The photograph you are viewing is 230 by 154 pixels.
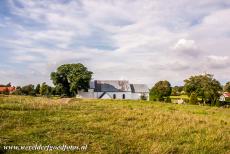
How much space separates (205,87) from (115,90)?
130 ft

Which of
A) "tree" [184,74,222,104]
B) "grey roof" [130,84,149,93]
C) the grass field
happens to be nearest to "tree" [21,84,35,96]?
"grey roof" [130,84,149,93]

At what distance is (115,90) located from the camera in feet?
368

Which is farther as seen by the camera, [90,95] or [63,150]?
[90,95]

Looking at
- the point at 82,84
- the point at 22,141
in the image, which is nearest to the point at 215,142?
the point at 22,141

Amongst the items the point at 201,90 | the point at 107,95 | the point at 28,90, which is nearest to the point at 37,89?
the point at 28,90

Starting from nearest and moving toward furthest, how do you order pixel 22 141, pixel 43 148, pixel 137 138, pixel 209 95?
pixel 43 148, pixel 22 141, pixel 137 138, pixel 209 95

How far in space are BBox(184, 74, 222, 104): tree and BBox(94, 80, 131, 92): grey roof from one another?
107ft

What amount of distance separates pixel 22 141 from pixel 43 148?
50.9 inches

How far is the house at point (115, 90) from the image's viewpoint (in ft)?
356

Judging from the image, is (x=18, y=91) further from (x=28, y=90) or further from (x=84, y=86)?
(x=84, y=86)

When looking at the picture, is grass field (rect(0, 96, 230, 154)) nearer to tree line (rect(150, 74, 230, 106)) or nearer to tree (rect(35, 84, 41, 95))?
tree line (rect(150, 74, 230, 106))

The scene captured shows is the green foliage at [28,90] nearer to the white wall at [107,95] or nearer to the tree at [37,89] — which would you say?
the tree at [37,89]

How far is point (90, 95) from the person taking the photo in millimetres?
107438

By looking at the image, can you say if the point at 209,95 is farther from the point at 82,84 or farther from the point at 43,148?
the point at 43,148
